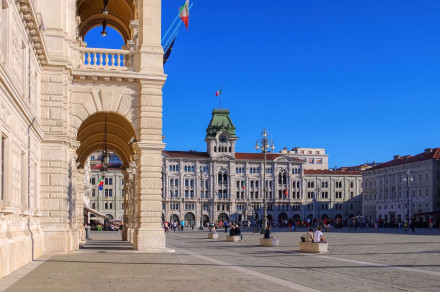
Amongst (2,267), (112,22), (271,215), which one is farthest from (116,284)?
(271,215)

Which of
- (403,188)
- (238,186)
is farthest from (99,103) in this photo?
(238,186)

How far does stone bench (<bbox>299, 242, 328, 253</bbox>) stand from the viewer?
2841 cm

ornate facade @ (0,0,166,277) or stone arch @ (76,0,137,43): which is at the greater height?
stone arch @ (76,0,137,43)

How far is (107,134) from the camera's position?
116 feet

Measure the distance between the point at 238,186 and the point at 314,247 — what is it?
112m

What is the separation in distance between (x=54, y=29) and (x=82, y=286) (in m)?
13.7

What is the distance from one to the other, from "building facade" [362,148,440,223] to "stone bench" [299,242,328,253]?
78292 mm

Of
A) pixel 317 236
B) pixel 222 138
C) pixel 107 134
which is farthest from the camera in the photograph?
pixel 222 138

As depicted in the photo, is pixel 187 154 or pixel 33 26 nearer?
pixel 33 26

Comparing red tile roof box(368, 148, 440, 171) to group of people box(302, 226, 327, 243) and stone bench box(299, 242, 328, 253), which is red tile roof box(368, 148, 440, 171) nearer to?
stone bench box(299, 242, 328, 253)

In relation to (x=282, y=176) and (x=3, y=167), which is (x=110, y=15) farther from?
(x=282, y=176)

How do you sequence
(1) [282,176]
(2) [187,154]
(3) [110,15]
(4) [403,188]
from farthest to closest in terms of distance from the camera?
(1) [282,176]
(2) [187,154]
(4) [403,188]
(3) [110,15]

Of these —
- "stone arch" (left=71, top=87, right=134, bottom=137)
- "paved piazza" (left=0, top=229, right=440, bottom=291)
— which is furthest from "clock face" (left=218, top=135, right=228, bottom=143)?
"paved piazza" (left=0, top=229, right=440, bottom=291)

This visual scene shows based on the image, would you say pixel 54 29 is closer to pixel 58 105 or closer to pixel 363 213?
pixel 58 105
